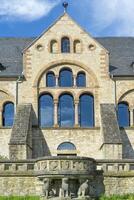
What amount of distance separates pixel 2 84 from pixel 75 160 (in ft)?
58.9

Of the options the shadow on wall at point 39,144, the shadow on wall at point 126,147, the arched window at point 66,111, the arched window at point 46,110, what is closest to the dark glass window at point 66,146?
the shadow on wall at point 39,144

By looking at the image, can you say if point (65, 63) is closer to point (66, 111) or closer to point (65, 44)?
point (65, 44)

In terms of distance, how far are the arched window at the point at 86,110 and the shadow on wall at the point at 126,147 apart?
2729mm

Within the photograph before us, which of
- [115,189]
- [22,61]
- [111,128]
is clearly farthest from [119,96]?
[115,189]

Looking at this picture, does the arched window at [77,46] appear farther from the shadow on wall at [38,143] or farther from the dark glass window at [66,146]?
the dark glass window at [66,146]

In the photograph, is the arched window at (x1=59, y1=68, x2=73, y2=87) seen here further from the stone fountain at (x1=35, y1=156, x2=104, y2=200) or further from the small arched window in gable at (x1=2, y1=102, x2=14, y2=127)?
the stone fountain at (x1=35, y1=156, x2=104, y2=200)

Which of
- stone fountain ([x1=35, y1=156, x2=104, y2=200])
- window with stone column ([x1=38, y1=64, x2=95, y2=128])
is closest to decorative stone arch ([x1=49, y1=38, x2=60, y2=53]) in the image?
window with stone column ([x1=38, y1=64, x2=95, y2=128])

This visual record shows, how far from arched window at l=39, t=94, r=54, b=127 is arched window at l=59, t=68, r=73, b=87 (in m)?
1.61

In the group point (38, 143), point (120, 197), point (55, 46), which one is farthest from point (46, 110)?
point (120, 197)

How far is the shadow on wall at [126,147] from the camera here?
4556cm

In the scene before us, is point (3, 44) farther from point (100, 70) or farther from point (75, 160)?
point (75, 160)

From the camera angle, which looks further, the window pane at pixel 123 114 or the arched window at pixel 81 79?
the arched window at pixel 81 79

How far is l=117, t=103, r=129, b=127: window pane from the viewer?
4722 cm

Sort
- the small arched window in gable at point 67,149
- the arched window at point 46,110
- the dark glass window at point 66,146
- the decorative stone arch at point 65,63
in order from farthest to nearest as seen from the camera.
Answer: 1. the decorative stone arch at point 65,63
2. the arched window at point 46,110
3. the dark glass window at point 66,146
4. the small arched window in gable at point 67,149
